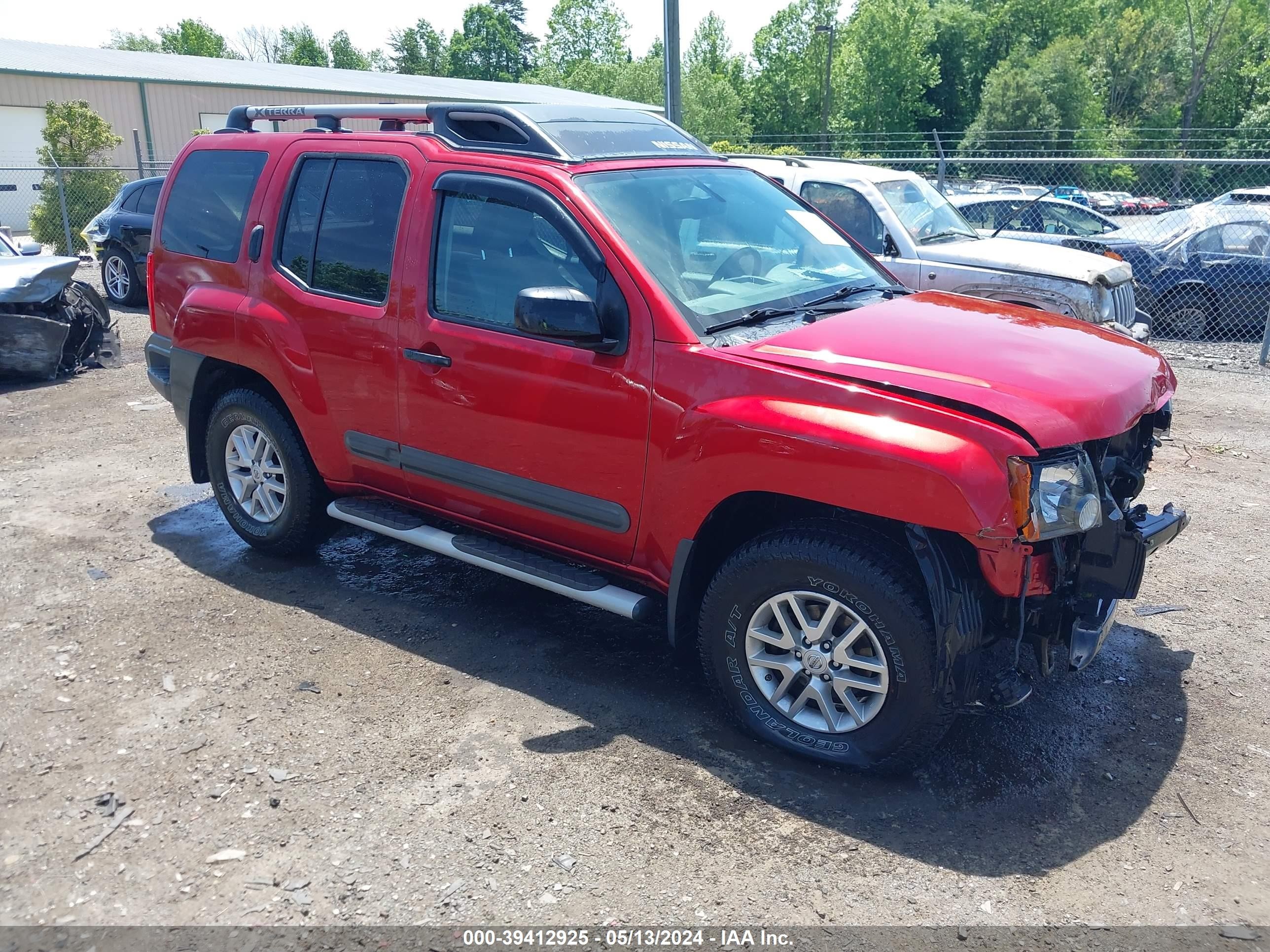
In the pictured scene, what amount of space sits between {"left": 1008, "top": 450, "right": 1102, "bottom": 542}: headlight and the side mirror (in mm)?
1487

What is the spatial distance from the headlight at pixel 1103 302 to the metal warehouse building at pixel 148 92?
70.1 feet

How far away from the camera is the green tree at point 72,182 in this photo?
1892 cm

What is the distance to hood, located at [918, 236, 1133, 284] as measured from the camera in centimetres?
833

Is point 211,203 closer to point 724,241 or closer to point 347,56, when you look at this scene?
point 724,241

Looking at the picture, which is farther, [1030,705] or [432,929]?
[1030,705]

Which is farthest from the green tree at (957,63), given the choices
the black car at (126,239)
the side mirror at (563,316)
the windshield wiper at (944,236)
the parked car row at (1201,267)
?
the side mirror at (563,316)

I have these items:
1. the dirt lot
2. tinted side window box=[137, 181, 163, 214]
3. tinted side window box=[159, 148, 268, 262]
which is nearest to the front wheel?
the dirt lot

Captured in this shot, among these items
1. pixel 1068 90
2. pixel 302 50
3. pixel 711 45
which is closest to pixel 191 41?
pixel 302 50

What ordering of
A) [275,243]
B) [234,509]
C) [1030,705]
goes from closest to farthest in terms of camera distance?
[1030,705] < [275,243] < [234,509]

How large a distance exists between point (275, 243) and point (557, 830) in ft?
10.3

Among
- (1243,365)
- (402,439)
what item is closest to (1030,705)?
(402,439)

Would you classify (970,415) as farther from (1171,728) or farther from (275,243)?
(275,243)

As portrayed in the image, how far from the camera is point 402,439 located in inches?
177

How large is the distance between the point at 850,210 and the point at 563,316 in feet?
20.0
